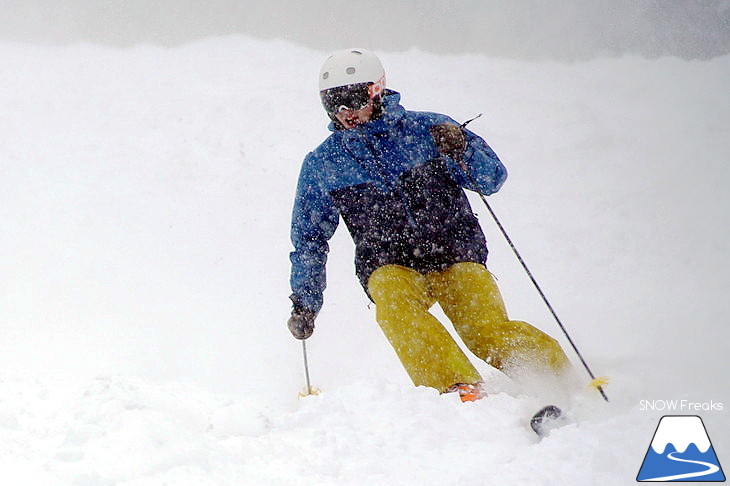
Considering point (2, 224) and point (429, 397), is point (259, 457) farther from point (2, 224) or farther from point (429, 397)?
point (2, 224)

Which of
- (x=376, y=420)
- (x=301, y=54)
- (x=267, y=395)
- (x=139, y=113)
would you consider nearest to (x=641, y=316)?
(x=267, y=395)

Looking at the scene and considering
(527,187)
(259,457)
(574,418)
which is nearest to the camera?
(259,457)

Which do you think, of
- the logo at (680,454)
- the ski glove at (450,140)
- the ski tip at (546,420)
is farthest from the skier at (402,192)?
the logo at (680,454)

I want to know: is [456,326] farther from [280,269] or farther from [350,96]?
[280,269]

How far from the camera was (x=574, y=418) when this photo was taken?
254 centimetres

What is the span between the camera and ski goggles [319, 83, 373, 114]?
345 centimetres

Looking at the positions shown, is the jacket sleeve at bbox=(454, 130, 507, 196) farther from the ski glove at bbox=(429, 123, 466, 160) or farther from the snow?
the snow

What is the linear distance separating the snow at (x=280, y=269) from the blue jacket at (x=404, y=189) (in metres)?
0.39

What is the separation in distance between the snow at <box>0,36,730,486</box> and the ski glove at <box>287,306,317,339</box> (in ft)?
1.46

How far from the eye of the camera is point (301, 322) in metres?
3.68

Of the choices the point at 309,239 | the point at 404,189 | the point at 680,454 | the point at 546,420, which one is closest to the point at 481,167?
the point at 404,189

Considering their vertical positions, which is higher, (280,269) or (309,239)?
(280,269)

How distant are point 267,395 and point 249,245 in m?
3.15

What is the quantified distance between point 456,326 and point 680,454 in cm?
131
